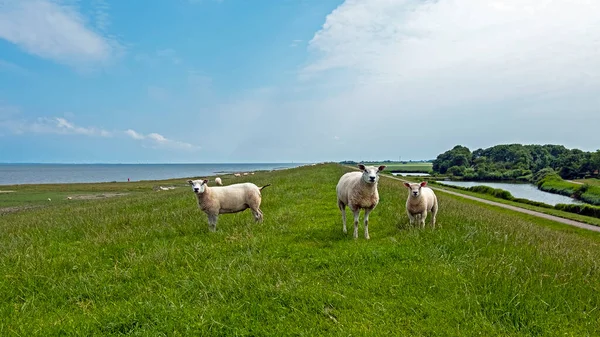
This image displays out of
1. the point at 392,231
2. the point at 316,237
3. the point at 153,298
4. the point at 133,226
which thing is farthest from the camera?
the point at 133,226

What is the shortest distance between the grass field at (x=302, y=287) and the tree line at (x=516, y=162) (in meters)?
130

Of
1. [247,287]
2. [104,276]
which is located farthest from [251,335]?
[104,276]

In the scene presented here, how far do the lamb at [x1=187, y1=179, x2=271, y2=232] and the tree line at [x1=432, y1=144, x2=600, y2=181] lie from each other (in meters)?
131

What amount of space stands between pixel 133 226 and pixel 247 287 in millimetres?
7847

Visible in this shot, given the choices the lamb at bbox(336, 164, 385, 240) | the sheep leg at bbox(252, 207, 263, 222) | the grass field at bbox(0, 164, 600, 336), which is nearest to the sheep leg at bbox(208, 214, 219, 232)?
the grass field at bbox(0, 164, 600, 336)

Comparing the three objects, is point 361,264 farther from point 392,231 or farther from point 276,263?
point 392,231

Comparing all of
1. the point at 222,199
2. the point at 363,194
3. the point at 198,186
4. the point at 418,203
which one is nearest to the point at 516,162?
the point at 418,203

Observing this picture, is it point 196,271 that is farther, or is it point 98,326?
point 196,271

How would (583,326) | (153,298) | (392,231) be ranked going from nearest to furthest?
(583,326), (153,298), (392,231)

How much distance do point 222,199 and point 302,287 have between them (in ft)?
19.4

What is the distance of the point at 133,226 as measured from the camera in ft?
37.8

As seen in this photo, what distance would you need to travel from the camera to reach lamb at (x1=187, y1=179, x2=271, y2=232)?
10234mm

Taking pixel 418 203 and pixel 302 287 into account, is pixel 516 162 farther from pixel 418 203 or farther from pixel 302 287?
pixel 302 287

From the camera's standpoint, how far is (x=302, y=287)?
18.0 feet
